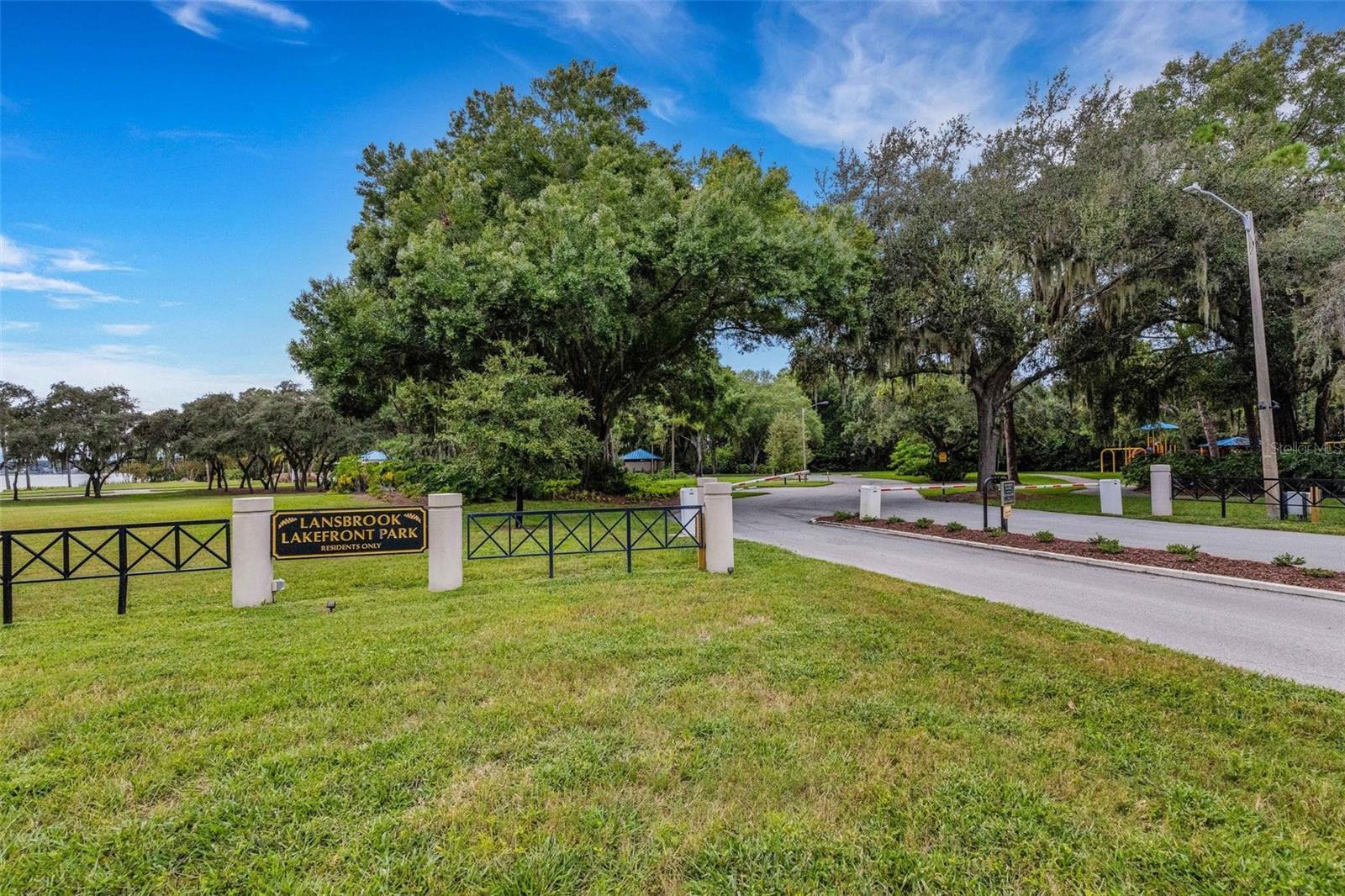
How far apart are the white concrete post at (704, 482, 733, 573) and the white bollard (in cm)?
1129

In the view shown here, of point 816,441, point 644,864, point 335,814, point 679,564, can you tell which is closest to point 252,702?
point 335,814

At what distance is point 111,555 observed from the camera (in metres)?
11.0

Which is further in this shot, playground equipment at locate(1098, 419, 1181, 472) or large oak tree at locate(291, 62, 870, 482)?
playground equipment at locate(1098, 419, 1181, 472)

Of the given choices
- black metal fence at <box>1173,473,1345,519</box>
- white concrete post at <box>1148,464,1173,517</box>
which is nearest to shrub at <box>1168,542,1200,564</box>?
black metal fence at <box>1173,473,1345,519</box>

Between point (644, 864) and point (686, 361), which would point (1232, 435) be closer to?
point (686, 361)

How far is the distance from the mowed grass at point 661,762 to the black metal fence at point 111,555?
83cm

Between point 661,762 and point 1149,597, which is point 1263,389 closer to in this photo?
point 1149,597

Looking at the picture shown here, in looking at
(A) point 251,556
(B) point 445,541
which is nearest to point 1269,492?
(B) point 445,541

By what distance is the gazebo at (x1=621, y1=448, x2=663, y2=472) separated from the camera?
46.5 metres

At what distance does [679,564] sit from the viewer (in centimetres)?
825

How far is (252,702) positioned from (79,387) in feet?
134

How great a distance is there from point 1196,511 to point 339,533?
17.7 metres

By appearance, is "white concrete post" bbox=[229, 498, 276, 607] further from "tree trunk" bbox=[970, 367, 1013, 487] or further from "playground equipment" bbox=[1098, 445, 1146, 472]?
"playground equipment" bbox=[1098, 445, 1146, 472]

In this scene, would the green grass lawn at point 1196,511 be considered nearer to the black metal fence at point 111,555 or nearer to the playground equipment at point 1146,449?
the black metal fence at point 111,555
